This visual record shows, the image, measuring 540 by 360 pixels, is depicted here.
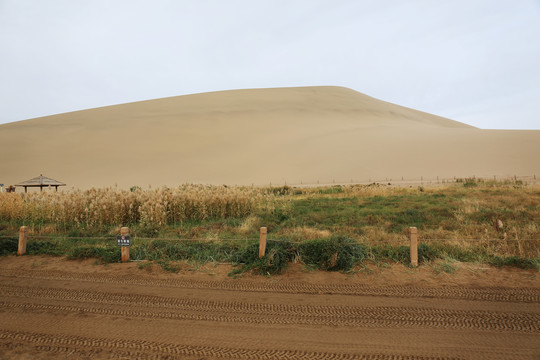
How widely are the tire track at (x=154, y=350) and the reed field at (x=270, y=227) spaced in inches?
114

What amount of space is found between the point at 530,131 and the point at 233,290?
57577 millimetres

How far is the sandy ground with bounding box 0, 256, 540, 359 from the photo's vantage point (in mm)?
4418

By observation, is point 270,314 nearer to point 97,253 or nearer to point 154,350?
point 154,350

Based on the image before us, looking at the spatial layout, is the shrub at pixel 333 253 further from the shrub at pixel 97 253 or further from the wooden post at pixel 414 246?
the shrub at pixel 97 253

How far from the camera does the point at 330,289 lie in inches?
251

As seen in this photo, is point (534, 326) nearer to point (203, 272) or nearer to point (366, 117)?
point (203, 272)

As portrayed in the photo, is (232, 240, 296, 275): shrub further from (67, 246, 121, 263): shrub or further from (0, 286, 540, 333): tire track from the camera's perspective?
(67, 246, 121, 263): shrub

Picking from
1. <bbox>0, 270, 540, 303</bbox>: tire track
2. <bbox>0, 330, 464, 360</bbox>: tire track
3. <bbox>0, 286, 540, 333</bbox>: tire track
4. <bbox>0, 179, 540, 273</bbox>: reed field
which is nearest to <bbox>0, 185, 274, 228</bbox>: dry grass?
<bbox>0, 179, 540, 273</bbox>: reed field

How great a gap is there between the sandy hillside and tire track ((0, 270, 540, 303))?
33976 mm

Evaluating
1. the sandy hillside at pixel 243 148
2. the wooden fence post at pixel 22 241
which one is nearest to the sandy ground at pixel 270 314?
the wooden fence post at pixel 22 241

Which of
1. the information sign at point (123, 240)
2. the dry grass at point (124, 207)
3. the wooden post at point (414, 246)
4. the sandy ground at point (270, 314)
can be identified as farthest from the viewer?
the dry grass at point (124, 207)

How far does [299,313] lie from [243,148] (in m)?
48.0

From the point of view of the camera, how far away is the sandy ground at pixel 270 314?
4418mm

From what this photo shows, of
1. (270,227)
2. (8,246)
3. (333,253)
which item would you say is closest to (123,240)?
(8,246)
